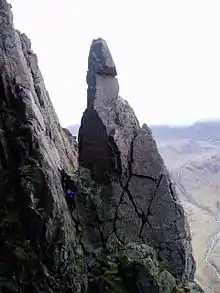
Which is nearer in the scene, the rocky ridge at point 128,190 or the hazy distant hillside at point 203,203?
the rocky ridge at point 128,190

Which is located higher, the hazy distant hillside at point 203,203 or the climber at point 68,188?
the climber at point 68,188

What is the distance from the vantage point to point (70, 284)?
20.2m

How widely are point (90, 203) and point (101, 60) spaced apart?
8532mm

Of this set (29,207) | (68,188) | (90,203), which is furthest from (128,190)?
(29,207)

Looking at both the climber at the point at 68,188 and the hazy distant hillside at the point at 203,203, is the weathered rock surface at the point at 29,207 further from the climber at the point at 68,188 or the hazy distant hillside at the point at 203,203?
the hazy distant hillside at the point at 203,203

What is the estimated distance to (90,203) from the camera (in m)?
22.2

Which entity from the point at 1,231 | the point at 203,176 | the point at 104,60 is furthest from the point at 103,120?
the point at 203,176

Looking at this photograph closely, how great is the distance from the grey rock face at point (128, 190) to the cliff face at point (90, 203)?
52 mm

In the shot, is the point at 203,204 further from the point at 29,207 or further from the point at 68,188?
the point at 29,207

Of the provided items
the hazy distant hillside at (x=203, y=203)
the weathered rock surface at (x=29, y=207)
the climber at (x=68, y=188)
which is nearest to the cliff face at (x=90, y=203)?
the weathered rock surface at (x=29, y=207)

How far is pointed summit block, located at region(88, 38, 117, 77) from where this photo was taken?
83.4 ft

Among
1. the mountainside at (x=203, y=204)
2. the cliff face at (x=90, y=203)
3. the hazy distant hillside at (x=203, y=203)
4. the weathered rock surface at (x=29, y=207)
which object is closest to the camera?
the weathered rock surface at (x=29, y=207)

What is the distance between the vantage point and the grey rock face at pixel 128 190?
884 inches

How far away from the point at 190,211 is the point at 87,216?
125m
